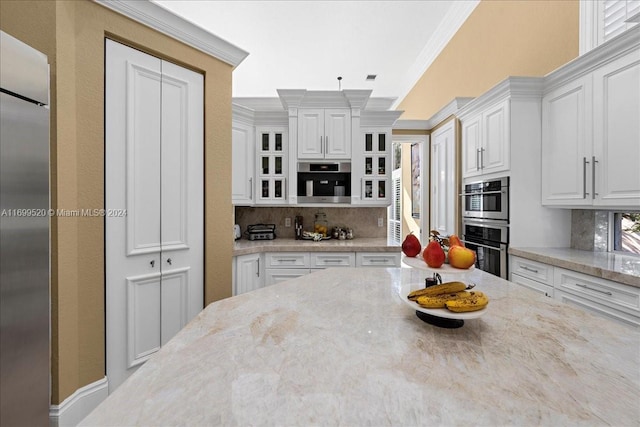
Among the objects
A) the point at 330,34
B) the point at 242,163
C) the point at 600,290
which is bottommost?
the point at 600,290

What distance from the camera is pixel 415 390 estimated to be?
61 centimetres

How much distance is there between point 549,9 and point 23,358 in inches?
154

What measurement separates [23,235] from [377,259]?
112 inches

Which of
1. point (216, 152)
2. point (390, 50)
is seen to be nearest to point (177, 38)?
point (216, 152)

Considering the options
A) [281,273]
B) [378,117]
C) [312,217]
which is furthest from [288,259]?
[378,117]

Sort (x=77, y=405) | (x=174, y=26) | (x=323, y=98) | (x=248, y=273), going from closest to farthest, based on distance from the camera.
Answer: (x=77, y=405) < (x=174, y=26) < (x=248, y=273) < (x=323, y=98)

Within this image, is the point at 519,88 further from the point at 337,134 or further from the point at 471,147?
the point at 337,134

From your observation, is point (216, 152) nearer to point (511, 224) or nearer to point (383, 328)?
point (383, 328)

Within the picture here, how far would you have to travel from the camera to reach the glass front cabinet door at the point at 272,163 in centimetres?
358

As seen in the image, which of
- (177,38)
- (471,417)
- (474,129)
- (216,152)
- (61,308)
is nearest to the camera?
(471,417)

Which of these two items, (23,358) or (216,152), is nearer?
(23,358)

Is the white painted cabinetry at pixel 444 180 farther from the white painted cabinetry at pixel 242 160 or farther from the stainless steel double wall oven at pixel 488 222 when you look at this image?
the white painted cabinetry at pixel 242 160

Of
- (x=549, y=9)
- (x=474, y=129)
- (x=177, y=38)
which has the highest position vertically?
(x=549, y=9)

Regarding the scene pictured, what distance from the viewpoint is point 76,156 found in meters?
1.72
